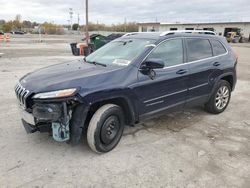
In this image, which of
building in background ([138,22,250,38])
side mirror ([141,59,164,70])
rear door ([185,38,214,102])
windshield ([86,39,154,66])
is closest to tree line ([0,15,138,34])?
building in background ([138,22,250,38])

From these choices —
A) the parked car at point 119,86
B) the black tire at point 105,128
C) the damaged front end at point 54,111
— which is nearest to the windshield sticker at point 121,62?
the parked car at point 119,86

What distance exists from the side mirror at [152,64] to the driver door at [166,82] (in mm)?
112

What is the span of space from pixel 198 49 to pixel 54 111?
118 inches

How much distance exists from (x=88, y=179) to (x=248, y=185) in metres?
1.92

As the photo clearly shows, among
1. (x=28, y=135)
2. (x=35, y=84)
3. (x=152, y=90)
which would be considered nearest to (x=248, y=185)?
(x=152, y=90)

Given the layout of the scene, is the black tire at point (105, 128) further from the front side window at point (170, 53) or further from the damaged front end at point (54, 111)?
the front side window at point (170, 53)

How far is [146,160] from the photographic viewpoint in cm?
344

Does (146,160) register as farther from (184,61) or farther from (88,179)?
(184,61)

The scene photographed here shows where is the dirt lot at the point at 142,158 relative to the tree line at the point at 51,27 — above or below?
below

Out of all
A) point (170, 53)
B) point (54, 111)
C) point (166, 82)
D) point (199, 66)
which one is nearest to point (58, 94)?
point (54, 111)

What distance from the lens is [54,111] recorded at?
3.09 metres

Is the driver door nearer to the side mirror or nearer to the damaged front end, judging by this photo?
the side mirror

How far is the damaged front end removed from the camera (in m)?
3.08

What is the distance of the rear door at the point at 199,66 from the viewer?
14.8 ft
